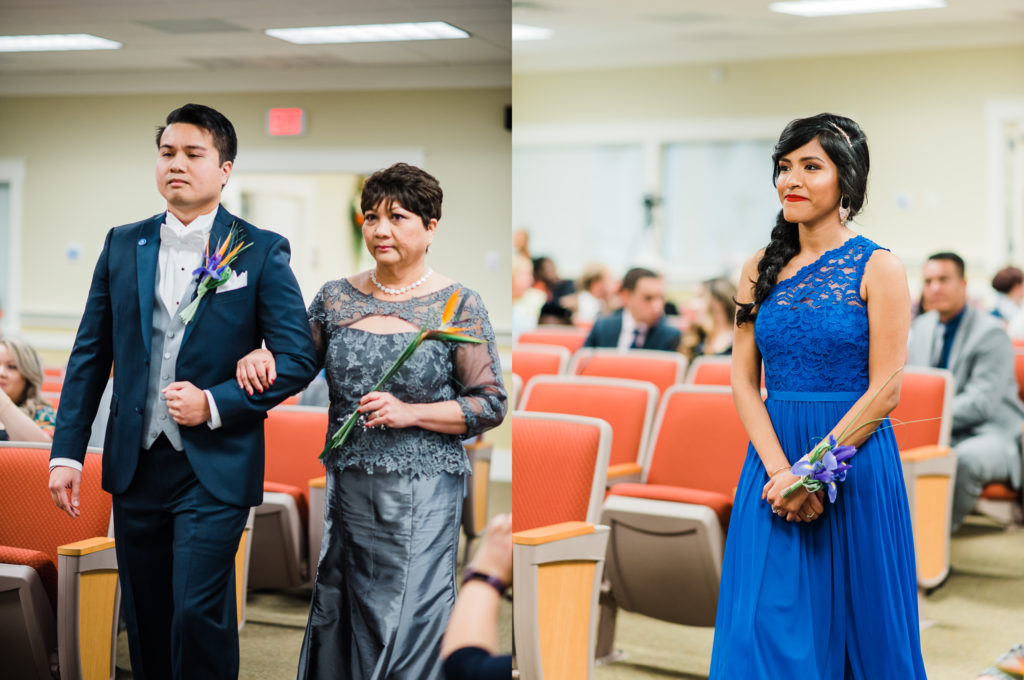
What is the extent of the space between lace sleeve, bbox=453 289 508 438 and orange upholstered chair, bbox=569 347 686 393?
2.84 meters

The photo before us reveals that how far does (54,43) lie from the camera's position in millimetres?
2201

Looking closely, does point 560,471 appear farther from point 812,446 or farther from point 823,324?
point 823,324

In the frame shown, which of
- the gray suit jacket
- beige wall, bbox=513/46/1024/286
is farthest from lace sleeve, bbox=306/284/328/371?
beige wall, bbox=513/46/1024/286

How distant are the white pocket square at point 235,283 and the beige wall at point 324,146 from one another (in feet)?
0.63

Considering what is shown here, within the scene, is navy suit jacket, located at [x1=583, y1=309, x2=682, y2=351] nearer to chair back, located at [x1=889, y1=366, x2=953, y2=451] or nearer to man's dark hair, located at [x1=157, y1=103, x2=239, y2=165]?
chair back, located at [x1=889, y1=366, x2=953, y2=451]

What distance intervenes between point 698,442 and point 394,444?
1787 mm

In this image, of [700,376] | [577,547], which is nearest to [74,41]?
[577,547]

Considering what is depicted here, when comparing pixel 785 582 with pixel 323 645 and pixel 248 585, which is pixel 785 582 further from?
pixel 248 585

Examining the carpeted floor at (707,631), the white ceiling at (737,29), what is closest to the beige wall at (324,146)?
the carpeted floor at (707,631)

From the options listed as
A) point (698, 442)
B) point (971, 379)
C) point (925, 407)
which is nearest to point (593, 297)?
point (971, 379)

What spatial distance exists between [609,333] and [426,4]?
4105 mm

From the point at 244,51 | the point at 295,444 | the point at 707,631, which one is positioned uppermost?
the point at 244,51

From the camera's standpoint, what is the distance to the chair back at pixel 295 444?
6.88 feet

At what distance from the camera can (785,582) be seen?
236 centimetres
